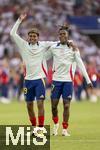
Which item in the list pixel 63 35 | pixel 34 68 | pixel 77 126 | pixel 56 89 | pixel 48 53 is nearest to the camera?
pixel 34 68

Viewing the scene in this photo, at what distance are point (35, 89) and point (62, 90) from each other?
2.91 feet

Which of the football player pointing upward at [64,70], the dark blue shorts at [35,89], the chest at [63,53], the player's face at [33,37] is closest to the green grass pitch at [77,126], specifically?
the football player pointing upward at [64,70]

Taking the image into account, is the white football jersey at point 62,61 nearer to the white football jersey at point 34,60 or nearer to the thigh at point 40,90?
the white football jersey at point 34,60

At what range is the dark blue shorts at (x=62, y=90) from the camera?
1788cm

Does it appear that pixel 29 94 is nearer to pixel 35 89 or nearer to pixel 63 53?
pixel 35 89

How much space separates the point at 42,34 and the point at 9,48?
2.16 meters

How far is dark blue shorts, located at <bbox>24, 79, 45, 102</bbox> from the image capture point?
17.2m

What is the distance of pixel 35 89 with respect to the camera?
1734cm

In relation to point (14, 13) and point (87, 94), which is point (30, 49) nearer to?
point (87, 94)

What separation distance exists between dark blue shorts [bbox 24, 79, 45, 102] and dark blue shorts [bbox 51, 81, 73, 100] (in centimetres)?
63

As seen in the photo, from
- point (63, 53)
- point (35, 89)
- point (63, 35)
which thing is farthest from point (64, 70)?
point (35, 89)

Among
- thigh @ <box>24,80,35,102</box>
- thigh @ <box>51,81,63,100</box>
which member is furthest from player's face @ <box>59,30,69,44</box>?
thigh @ <box>24,80,35,102</box>

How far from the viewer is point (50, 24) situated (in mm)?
44312

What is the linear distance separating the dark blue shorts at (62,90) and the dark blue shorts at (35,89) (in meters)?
0.63
